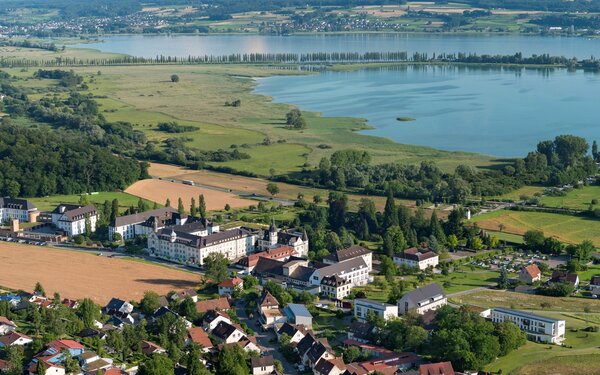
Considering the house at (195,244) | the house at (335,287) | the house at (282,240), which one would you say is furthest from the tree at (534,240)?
the house at (195,244)

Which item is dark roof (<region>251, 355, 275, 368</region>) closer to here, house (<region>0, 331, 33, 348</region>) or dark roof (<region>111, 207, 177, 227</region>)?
house (<region>0, 331, 33, 348</region>)

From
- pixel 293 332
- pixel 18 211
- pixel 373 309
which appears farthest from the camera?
pixel 18 211

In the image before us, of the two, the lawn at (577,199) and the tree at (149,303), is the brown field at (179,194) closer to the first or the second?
the lawn at (577,199)

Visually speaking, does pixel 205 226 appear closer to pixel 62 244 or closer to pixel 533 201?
pixel 62 244

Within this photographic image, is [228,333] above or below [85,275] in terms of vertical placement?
above

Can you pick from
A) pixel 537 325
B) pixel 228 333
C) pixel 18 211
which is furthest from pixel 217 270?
pixel 18 211

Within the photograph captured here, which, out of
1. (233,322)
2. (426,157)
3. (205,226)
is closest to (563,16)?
(426,157)

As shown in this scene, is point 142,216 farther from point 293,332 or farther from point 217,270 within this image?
point 293,332
